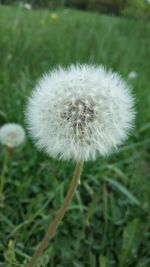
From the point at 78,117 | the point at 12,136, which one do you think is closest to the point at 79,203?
the point at 12,136

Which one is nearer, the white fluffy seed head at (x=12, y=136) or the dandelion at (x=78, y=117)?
the dandelion at (x=78, y=117)

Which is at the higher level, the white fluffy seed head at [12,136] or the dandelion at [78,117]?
the white fluffy seed head at [12,136]

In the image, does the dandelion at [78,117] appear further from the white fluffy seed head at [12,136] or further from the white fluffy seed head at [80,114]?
the white fluffy seed head at [12,136]

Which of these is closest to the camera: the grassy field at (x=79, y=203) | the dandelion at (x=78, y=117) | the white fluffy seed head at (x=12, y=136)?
the dandelion at (x=78, y=117)

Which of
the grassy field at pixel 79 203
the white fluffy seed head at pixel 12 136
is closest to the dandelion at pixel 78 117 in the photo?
the grassy field at pixel 79 203

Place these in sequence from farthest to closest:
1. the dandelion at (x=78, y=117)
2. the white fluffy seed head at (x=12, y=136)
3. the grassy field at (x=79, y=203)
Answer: the white fluffy seed head at (x=12, y=136), the grassy field at (x=79, y=203), the dandelion at (x=78, y=117)

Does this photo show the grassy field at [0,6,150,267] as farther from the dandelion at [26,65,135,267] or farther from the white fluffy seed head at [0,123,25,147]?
the dandelion at [26,65,135,267]

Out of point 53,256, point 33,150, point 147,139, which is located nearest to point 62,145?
point 53,256
